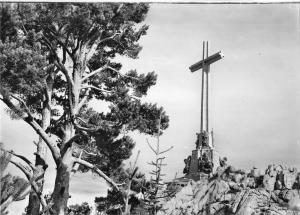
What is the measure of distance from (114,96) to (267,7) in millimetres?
6733

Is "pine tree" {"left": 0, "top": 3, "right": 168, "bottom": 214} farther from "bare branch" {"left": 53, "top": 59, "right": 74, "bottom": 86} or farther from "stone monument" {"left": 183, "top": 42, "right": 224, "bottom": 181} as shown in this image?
"stone monument" {"left": 183, "top": 42, "right": 224, "bottom": 181}

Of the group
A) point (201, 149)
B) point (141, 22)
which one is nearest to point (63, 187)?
point (141, 22)

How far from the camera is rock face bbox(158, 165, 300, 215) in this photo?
2598 cm

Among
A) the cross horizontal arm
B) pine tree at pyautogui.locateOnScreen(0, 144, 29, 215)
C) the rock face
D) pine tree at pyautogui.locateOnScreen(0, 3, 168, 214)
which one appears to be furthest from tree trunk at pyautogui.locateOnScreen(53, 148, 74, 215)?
the cross horizontal arm

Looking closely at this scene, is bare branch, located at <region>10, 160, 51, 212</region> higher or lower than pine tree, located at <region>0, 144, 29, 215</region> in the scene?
higher

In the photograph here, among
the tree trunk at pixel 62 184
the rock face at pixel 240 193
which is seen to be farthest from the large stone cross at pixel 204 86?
the tree trunk at pixel 62 184

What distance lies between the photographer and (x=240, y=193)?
1106 inches

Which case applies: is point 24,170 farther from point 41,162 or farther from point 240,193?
point 240,193

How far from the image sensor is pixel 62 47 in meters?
14.3

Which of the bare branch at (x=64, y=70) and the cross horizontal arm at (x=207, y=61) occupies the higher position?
the cross horizontal arm at (x=207, y=61)

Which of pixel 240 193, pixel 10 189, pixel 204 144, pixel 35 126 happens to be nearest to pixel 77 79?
pixel 35 126

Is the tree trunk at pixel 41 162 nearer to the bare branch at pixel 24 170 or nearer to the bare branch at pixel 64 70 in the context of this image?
the bare branch at pixel 24 170

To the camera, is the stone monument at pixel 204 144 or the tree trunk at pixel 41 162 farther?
the stone monument at pixel 204 144

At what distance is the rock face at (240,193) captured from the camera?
26.0 m
